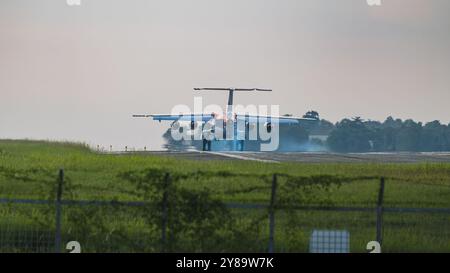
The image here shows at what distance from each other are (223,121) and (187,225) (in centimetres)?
7554

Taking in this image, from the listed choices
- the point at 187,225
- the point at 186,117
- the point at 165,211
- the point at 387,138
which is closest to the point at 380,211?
the point at 187,225

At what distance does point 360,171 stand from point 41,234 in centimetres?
2302

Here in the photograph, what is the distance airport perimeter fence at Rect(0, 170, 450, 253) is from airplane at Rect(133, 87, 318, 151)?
65.0m

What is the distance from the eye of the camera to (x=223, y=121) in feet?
336

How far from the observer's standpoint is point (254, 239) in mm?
27344

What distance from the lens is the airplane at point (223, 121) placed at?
3976 inches

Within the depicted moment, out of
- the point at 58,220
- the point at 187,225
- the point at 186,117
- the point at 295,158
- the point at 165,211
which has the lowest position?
the point at 187,225

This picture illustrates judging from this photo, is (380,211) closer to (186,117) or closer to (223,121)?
(223,121)

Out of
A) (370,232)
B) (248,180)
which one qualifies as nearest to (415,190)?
(248,180)

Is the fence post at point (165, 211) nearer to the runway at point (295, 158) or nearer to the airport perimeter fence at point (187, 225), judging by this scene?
the airport perimeter fence at point (187, 225)

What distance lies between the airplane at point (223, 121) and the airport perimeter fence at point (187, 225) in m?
65.0

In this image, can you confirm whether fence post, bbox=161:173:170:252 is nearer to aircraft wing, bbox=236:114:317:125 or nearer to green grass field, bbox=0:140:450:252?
green grass field, bbox=0:140:450:252
